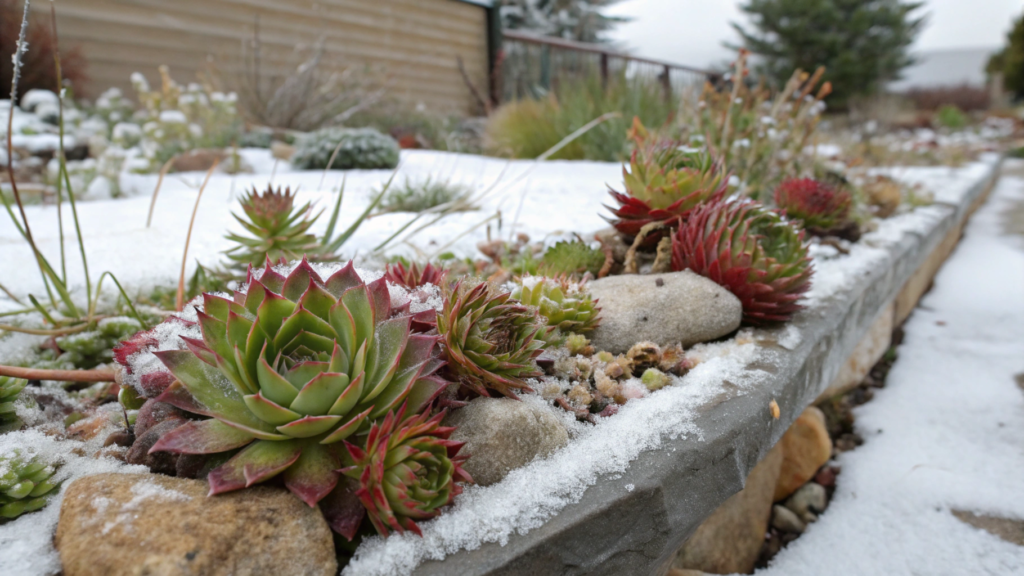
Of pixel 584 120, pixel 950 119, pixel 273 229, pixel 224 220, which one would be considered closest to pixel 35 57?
pixel 224 220

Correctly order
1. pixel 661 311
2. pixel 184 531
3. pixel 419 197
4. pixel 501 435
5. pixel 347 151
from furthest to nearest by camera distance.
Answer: pixel 347 151 → pixel 419 197 → pixel 661 311 → pixel 501 435 → pixel 184 531

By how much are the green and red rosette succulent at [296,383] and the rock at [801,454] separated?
165 centimetres

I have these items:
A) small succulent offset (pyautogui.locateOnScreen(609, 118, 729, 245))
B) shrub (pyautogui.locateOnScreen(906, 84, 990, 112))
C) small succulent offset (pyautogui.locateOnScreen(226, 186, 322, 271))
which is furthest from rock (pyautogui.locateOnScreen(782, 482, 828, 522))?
shrub (pyautogui.locateOnScreen(906, 84, 990, 112))

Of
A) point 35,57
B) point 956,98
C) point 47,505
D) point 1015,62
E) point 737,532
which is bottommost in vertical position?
point 737,532

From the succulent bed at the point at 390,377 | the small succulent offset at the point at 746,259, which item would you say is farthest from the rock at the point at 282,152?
the small succulent offset at the point at 746,259

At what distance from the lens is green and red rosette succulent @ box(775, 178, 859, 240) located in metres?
2.82

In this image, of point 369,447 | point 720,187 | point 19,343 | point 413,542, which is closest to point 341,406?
point 369,447

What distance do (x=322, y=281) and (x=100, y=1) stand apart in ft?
25.3

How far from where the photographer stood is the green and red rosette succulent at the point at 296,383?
3.03 feet

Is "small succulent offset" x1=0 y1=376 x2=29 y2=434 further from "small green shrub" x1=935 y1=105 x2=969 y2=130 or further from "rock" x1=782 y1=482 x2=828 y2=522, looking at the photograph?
"small green shrub" x1=935 y1=105 x2=969 y2=130

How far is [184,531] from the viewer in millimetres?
837

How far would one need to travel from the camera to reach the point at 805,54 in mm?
23766

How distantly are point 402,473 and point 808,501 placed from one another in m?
1.75

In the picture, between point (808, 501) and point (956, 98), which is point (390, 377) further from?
point (956, 98)
